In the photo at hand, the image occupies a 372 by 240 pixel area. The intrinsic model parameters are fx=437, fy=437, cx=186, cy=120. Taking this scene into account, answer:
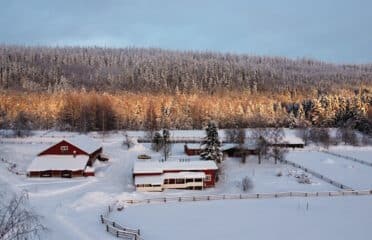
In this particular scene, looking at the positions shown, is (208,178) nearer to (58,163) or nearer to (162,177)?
(162,177)

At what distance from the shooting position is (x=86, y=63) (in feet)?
520

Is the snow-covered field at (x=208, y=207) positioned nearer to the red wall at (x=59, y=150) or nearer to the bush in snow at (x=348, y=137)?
the red wall at (x=59, y=150)

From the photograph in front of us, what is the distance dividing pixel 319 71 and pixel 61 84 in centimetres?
11232

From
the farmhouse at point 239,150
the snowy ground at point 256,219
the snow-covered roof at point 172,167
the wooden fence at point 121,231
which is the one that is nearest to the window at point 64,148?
the snow-covered roof at point 172,167

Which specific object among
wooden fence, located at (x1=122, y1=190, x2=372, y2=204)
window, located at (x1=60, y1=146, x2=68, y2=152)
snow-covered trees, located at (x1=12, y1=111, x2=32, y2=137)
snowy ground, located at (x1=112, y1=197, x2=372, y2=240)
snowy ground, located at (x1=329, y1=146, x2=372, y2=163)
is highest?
snow-covered trees, located at (x1=12, y1=111, x2=32, y2=137)

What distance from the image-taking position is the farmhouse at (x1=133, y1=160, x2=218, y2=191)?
126 feet

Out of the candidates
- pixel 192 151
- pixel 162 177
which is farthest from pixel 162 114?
pixel 162 177

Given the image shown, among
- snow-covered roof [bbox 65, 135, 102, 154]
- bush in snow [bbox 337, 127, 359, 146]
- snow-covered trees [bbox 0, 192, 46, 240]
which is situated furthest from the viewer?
bush in snow [bbox 337, 127, 359, 146]

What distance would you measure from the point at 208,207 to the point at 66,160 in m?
19.0

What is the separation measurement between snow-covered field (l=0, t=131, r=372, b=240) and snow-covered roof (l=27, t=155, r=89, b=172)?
149 centimetres

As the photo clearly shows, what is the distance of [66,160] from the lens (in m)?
44.6

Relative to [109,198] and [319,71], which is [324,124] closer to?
[109,198]

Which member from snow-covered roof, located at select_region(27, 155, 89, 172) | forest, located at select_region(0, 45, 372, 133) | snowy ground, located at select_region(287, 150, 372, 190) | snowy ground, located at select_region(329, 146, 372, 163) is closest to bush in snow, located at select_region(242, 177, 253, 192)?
snowy ground, located at select_region(287, 150, 372, 190)

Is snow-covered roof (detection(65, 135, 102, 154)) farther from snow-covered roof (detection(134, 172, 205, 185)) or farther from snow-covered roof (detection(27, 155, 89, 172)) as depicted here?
snow-covered roof (detection(134, 172, 205, 185))
